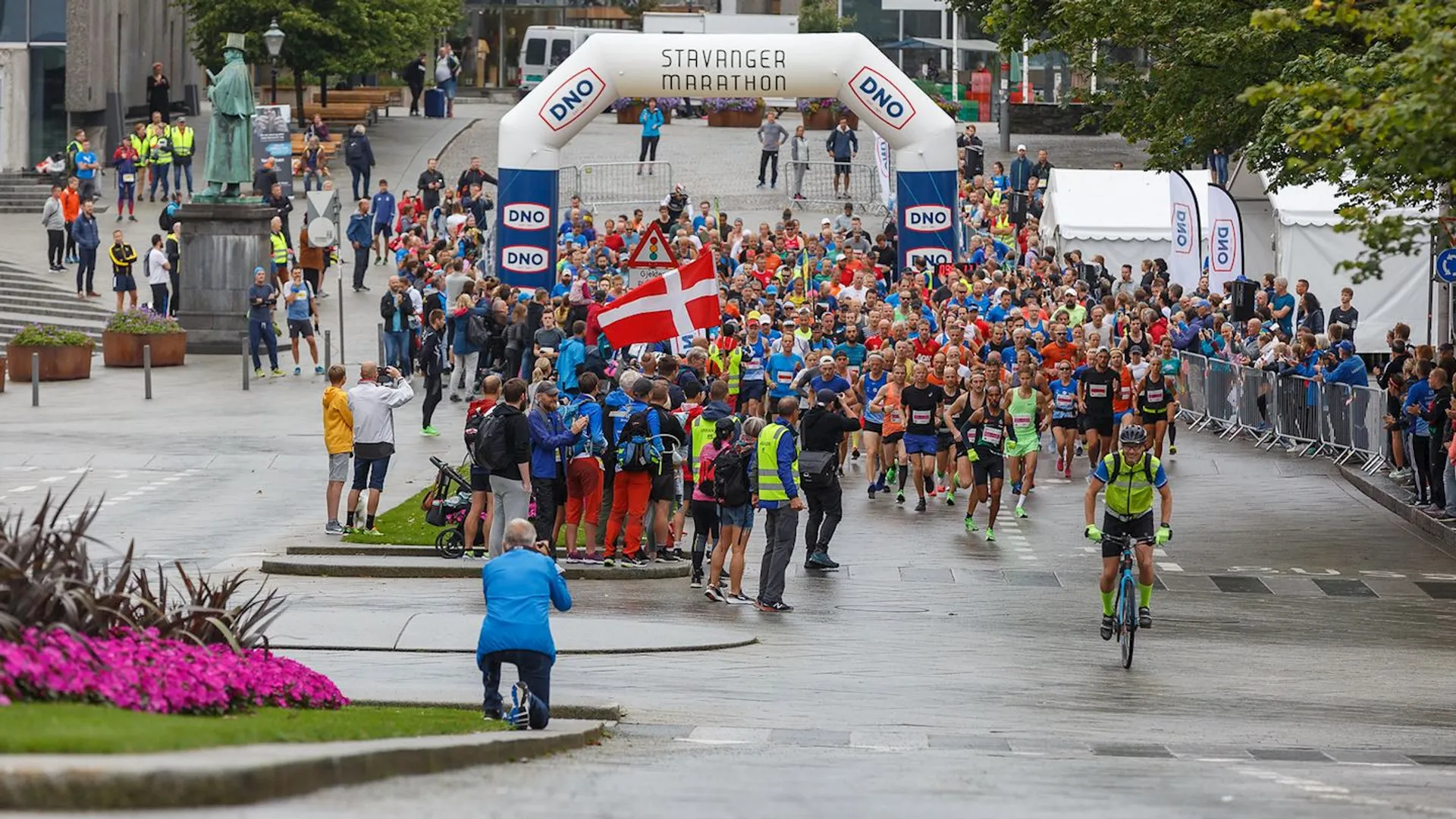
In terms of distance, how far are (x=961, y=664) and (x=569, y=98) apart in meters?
18.7

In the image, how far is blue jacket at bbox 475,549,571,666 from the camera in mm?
12742

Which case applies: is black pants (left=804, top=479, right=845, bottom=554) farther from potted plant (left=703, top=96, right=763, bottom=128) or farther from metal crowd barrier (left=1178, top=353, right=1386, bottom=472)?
potted plant (left=703, top=96, right=763, bottom=128)

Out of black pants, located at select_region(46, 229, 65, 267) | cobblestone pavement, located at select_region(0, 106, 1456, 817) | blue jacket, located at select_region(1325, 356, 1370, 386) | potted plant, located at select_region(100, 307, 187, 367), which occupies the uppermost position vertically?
black pants, located at select_region(46, 229, 65, 267)

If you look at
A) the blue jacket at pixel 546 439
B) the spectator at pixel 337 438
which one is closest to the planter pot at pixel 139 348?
the spectator at pixel 337 438

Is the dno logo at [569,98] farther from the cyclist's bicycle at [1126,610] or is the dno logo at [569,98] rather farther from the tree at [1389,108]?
the cyclist's bicycle at [1126,610]

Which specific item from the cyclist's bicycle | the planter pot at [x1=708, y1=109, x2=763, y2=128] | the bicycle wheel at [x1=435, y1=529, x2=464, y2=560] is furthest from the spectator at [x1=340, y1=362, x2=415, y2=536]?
the planter pot at [x1=708, y1=109, x2=763, y2=128]

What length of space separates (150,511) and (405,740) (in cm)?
1278

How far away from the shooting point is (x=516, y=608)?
12.8 metres

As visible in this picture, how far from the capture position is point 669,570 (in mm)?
20328

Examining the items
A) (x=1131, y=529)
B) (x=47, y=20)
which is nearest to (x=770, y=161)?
(x=47, y=20)

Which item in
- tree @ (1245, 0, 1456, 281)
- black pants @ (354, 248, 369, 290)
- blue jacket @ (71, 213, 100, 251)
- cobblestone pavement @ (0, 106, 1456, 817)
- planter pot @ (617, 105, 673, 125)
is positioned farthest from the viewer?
planter pot @ (617, 105, 673, 125)

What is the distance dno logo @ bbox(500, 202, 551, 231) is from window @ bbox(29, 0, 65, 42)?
2275cm

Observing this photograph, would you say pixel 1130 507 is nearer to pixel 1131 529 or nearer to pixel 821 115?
pixel 1131 529

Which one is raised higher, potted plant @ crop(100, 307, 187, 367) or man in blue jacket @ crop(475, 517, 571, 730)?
potted plant @ crop(100, 307, 187, 367)
